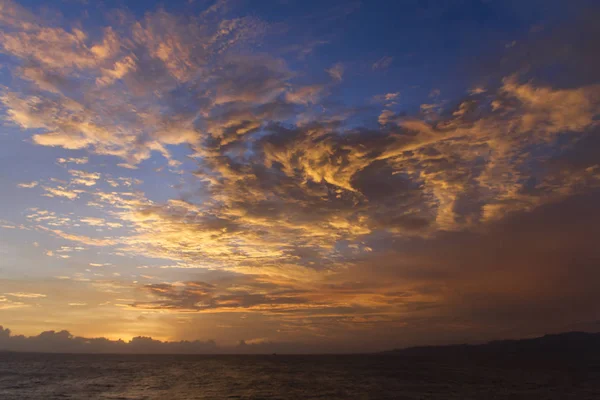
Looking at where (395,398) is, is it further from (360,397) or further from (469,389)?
(469,389)

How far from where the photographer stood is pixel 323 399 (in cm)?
6769

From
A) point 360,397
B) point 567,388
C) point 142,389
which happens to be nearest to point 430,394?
point 360,397

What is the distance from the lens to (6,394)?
7038cm

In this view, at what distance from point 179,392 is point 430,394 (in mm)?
48453

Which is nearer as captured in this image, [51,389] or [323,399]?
[323,399]

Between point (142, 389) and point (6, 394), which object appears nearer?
point (6, 394)

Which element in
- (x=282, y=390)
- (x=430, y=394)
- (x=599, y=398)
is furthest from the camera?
(x=282, y=390)

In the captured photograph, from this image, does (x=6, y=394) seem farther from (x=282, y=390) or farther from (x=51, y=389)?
(x=282, y=390)

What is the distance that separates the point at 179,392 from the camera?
251 feet

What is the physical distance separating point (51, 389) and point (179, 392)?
27.9 metres

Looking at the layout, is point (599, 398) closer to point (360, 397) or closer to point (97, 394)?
point (360, 397)

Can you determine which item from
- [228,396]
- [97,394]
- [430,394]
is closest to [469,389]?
[430,394]

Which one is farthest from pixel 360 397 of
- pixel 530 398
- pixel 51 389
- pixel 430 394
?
pixel 51 389

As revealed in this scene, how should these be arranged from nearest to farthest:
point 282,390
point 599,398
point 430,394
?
1. point 599,398
2. point 430,394
3. point 282,390
